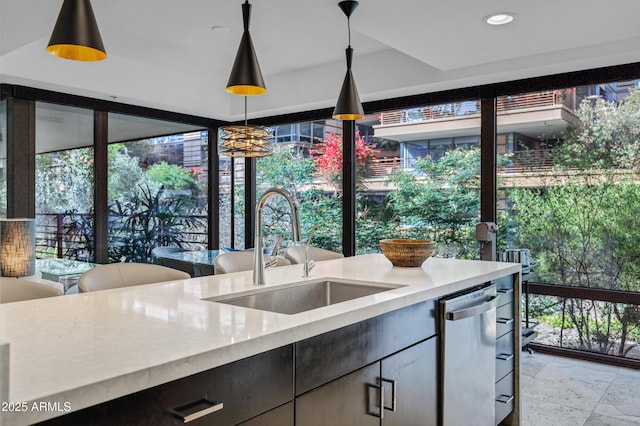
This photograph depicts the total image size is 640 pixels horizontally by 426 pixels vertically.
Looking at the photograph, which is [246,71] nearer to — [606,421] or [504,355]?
[504,355]

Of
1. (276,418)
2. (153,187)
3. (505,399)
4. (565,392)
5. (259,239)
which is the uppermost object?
(153,187)

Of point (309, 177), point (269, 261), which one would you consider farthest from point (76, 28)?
point (309, 177)

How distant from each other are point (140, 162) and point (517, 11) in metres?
4.03

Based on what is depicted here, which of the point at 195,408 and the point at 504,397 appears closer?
the point at 195,408

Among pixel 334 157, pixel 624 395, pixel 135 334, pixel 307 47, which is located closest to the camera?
pixel 135 334

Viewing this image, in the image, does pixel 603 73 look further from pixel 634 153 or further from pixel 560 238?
pixel 560 238

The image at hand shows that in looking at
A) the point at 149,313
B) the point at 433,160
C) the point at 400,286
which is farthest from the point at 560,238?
the point at 149,313

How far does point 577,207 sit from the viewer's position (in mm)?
3977

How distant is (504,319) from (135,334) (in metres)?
2.04

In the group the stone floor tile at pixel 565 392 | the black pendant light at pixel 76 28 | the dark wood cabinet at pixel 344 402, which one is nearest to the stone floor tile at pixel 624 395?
the stone floor tile at pixel 565 392

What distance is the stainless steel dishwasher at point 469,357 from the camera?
2.05 meters

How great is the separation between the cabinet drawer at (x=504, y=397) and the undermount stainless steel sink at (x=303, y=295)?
976 mm

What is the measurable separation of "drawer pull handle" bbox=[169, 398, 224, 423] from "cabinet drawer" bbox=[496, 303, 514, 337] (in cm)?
187

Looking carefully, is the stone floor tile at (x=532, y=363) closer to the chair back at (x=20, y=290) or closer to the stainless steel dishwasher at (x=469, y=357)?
the stainless steel dishwasher at (x=469, y=357)
